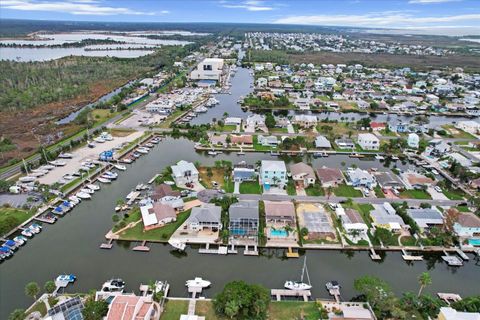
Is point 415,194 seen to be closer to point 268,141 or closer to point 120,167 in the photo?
point 268,141

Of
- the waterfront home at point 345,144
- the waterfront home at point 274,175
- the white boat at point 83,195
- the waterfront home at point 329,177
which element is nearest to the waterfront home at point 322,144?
the waterfront home at point 345,144

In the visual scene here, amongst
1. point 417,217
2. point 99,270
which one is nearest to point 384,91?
point 417,217

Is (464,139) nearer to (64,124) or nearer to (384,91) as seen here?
(384,91)

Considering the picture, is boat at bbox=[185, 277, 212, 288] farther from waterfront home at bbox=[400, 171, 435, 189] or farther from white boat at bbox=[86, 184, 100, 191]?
waterfront home at bbox=[400, 171, 435, 189]

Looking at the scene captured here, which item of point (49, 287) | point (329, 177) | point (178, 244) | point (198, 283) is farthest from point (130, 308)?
point (329, 177)

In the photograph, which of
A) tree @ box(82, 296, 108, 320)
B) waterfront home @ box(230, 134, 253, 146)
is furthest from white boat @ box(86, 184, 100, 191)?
waterfront home @ box(230, 134, 253, 146)

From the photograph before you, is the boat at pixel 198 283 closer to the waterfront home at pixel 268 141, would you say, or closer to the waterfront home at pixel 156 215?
the waterfront home at pixel 156 215
